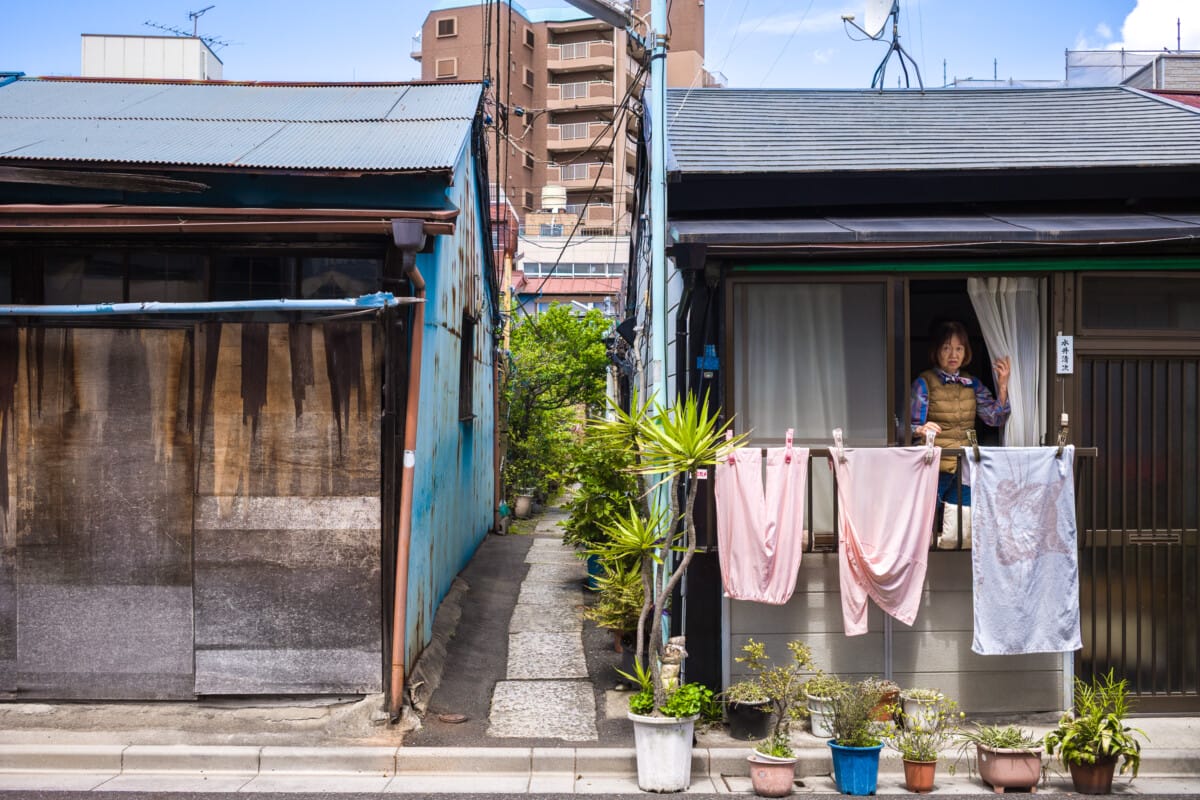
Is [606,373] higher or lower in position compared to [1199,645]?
higher

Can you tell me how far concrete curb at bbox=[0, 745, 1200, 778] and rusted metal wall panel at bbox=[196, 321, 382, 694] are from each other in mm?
708

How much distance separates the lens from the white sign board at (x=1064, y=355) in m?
8.39

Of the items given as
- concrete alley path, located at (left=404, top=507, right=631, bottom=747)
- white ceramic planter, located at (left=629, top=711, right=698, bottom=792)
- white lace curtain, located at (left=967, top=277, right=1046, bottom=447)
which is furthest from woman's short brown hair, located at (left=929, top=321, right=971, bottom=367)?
concrete alley path, located at (left=404, top=507, right=631, bottom=747)

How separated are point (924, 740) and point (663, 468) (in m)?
2.88

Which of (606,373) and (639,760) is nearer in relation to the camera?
(639,760)

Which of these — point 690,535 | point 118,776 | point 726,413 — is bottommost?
point 118,776

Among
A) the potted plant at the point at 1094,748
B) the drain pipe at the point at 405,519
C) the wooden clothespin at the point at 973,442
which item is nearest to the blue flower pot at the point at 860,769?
the potted plant at the point at 1094,748

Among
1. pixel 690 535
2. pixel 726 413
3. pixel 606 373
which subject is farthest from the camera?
pixel 606 373

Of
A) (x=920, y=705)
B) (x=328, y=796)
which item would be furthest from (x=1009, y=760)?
(x=328, y=796)

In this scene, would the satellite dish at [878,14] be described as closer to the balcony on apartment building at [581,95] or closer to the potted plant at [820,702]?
the potted plant at [820,702]

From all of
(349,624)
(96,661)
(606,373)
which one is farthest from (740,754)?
(606,373)

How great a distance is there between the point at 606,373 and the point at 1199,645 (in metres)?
18.3

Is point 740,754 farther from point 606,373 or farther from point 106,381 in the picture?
point 606,373

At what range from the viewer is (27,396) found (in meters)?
8.02
